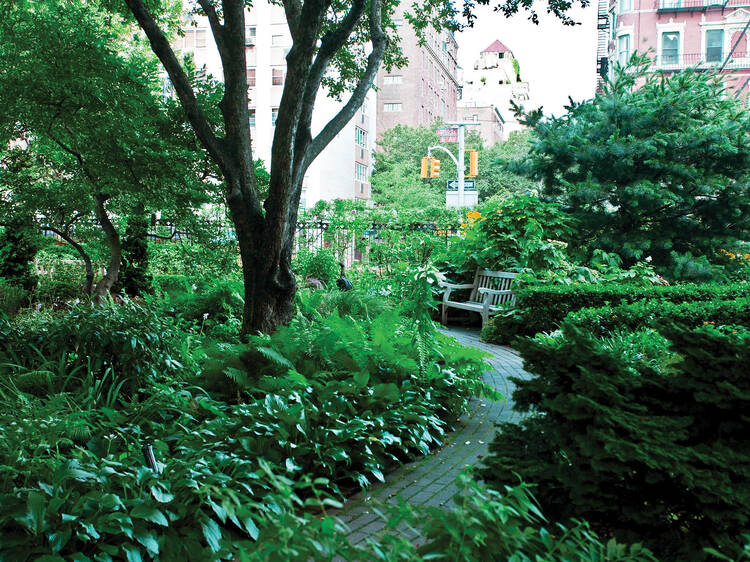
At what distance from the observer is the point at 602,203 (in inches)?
545

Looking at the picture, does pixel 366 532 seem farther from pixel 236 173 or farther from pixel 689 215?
pixel 689 215

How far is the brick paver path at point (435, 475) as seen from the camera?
3.30m

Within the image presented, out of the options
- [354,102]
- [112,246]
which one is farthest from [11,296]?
[354,102]

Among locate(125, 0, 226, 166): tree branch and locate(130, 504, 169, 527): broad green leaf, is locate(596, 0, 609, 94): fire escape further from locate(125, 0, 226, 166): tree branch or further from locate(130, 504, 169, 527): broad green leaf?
locate(130, 504, 169, 527): broad green leaf

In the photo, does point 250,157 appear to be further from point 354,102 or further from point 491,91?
point 491,91

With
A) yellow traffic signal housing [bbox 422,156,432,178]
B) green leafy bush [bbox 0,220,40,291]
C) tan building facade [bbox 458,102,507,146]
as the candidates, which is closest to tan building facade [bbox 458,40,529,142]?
tan building facade [bbox 458,102,507,146]

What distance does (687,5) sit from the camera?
3969 centimetres

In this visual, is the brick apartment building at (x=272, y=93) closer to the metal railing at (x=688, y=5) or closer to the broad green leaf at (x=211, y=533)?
the metal railing at (x=688, y=5)

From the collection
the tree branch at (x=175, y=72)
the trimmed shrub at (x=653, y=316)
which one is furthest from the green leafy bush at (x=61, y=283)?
the trimmed shrub at (x=653, y=316)

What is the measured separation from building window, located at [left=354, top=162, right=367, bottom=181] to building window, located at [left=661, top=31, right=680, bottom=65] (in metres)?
26.4

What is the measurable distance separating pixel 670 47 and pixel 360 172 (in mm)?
27979

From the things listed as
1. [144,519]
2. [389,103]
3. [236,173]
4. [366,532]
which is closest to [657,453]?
[366,532]

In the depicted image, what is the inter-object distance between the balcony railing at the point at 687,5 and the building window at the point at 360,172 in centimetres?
2724

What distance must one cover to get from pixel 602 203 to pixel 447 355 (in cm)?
969
